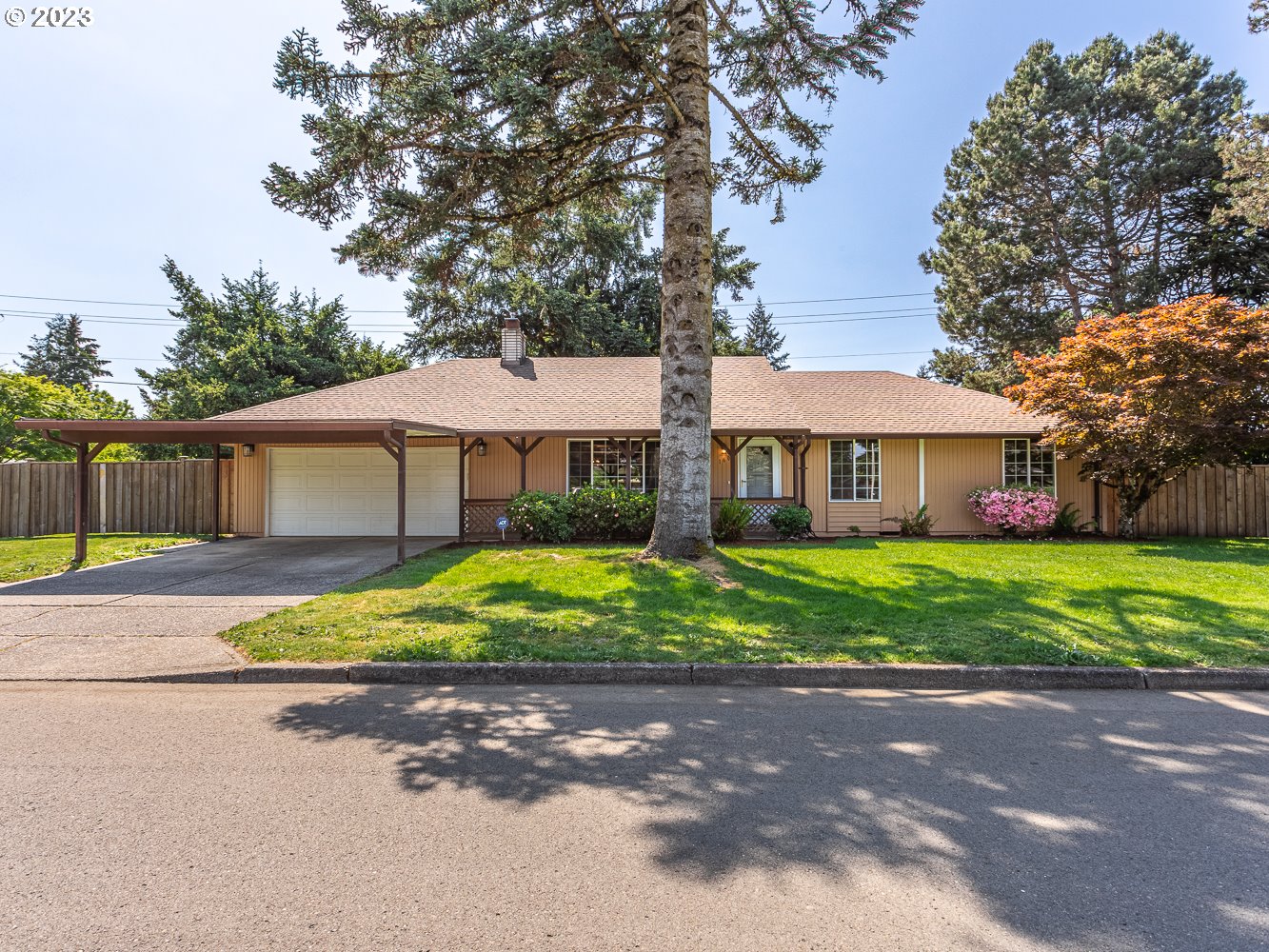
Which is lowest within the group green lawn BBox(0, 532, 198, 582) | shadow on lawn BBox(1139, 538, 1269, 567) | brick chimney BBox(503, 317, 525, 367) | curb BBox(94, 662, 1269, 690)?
curb BBox(94, 662, 1269, 690)

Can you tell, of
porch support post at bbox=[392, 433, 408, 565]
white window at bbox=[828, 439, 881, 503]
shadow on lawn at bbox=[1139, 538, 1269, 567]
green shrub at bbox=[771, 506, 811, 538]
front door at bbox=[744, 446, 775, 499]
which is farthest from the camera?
white window at bbox=[828, 439, 881, 503]

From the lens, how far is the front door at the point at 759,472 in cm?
1422

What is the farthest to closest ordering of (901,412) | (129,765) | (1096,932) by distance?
(901,412) → (129,765) → (1096,932)

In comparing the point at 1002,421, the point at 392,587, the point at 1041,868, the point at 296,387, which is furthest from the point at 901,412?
the point at 296,387

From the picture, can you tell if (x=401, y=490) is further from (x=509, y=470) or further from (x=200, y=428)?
(x=509, y=470)

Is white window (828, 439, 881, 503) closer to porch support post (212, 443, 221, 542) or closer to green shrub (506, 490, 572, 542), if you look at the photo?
green shrub (506, 490, 572, 542)

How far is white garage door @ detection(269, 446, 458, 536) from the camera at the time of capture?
14.4 metres

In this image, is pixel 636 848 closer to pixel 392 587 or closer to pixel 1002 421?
pixel 392 587

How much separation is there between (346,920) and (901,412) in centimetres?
1537

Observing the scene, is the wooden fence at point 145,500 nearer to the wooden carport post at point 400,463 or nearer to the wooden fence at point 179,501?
the wooden fence at point 179,501

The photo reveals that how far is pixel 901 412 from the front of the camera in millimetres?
15242

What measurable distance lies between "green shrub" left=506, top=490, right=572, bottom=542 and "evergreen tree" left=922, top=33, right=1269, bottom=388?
18.3 metres

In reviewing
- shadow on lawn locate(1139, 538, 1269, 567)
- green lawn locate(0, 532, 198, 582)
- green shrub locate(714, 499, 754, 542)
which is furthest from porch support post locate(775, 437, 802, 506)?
green lawn locate(0, 532, 198, 582)

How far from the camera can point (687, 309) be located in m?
9.09
